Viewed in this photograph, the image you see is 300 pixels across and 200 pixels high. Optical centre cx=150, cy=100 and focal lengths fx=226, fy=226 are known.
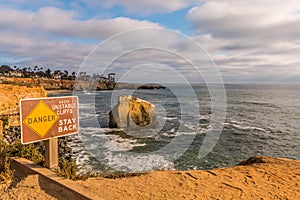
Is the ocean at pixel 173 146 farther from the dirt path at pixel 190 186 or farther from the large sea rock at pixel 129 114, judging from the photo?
the dirt path at pixel 190 186

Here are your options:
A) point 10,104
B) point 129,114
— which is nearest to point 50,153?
point 129,114

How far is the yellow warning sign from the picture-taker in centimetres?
453

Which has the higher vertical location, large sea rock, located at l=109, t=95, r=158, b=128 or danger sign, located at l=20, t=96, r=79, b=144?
danger sign, located at l=20, t=96, r=79, b=144

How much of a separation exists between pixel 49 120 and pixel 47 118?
0.21ft

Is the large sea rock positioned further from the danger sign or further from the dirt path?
the dirt path

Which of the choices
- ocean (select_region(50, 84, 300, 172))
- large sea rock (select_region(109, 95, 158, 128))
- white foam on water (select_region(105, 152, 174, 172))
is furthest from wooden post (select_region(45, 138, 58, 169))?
large sea rock (select_region(109, 95, 158, 128))

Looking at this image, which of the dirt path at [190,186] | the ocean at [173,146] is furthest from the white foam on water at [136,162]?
the dirt path at [190,186]

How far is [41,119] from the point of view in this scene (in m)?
4.70

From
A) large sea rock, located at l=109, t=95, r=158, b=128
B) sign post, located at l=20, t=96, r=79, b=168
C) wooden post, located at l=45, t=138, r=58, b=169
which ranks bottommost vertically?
large sea rock, located at l=109, t=95, r=158, b=128

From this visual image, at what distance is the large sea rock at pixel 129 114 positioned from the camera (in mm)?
21812

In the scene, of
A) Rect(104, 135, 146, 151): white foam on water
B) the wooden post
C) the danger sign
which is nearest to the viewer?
the danger sign

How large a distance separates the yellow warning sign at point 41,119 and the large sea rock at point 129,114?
659 inches

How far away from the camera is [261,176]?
5.29 metres

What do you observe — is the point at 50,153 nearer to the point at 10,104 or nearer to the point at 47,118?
the point at 47,118
